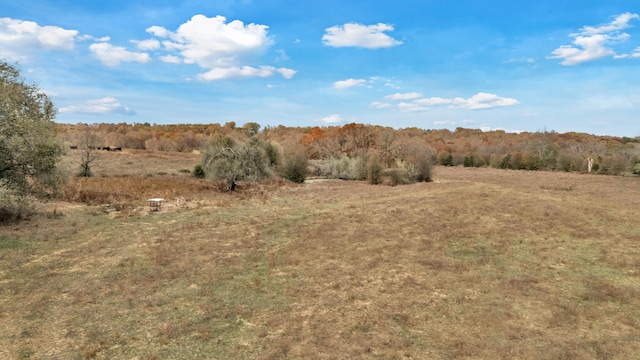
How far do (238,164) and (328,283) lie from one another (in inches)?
891

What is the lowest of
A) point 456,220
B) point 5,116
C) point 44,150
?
point 456,220

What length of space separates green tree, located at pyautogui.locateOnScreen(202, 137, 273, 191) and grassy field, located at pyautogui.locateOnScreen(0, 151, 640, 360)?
10.9 metres

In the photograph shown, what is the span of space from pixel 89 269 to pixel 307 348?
329 inches

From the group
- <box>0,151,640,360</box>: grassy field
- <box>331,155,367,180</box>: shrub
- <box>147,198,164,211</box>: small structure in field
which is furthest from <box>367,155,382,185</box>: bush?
<box>147,198,164,211</box>: small structure in field

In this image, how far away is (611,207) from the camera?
20.7m

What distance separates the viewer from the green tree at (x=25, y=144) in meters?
15.8

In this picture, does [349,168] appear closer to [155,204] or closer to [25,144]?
[155,204]

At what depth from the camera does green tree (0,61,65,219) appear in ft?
51.9

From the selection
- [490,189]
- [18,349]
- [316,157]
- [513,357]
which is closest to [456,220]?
[490,189]

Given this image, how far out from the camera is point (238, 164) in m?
32.0

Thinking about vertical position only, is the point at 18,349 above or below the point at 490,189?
Result: below

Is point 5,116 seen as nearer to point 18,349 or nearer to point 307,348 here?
point 18,349

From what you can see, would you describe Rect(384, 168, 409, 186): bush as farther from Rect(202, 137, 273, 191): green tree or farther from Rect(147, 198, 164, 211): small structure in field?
Rect(147, 198, 164, 211): small structure in field

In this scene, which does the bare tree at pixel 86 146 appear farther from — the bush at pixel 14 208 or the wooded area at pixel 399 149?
the bush at pixel 14 208
